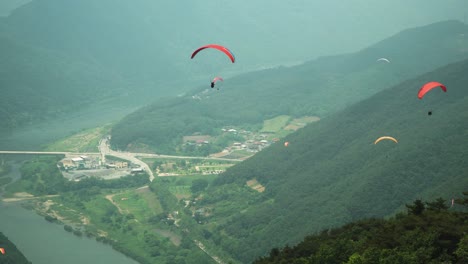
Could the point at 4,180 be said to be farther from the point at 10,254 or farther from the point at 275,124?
the point at 275,124

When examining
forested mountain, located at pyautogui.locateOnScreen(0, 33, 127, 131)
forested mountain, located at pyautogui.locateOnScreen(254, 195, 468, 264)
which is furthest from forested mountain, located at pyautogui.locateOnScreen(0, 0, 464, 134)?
forested mountain, located at pyautogui.locateOnScreen(254, 195, 468, 264)

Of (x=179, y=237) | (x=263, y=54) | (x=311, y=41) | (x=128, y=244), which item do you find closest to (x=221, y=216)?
(x=179, y=237)

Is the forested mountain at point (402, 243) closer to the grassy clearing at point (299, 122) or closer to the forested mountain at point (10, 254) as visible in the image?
the forested mountain at point (10, 254)

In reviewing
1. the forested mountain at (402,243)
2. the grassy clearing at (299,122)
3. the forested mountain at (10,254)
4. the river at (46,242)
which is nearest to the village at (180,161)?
the grassy clearing at (299,122)

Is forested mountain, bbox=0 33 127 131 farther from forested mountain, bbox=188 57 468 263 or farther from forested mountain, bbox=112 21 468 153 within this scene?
forested mountain, bbox=188 57 468 263

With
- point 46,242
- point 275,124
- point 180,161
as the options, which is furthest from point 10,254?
point 275,124

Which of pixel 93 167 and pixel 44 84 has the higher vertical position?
pixel 44 84

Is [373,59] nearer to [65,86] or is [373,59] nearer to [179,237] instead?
[65,86]
